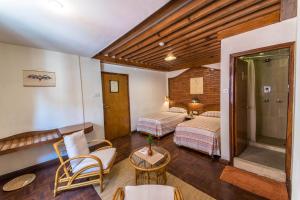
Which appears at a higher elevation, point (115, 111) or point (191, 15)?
point (191, 15)

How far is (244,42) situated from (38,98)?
4.02 meters

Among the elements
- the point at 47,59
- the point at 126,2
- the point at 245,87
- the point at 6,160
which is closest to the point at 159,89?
the point at 245,87

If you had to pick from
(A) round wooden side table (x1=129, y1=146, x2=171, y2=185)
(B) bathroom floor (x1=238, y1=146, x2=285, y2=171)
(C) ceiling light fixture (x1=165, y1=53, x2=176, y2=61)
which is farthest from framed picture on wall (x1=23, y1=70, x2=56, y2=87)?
(B) bathroom floor (x1=238, y1=146, x2=285, y2=171)

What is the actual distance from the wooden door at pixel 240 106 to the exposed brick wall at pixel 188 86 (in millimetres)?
1783

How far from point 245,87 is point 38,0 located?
354cm

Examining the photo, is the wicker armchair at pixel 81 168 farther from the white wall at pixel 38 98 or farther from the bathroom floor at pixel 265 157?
the bathroom floor at pixel 265 157

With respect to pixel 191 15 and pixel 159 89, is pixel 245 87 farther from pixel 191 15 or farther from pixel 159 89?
pixel 159 89

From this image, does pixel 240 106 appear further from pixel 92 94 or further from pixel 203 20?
pixel 92 94

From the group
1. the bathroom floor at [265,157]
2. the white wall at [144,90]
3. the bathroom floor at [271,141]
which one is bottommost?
the bathroom floor at [265,157]

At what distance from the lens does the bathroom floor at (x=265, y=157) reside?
2185 mm

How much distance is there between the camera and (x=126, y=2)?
1382mm

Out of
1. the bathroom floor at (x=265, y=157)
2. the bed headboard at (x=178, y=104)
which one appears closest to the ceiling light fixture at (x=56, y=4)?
the bathroom floor at (x=265, y=157)

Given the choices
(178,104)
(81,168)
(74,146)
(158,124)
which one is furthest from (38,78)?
(178,104)

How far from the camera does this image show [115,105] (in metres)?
4.26
